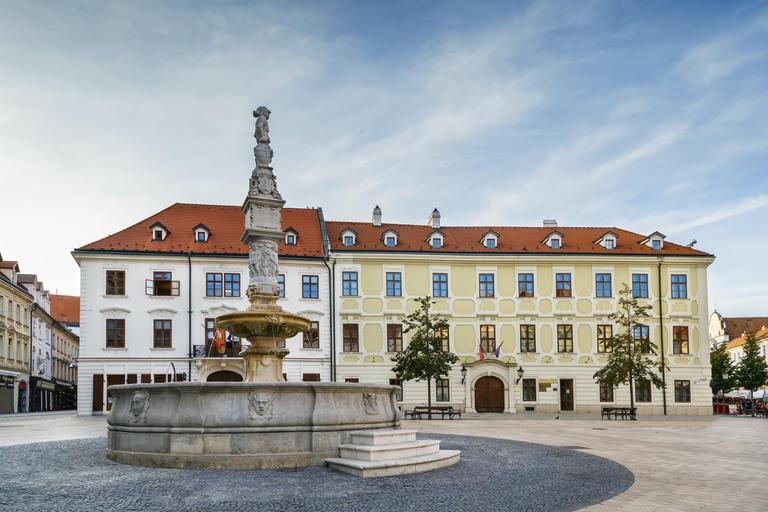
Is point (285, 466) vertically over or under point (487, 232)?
under

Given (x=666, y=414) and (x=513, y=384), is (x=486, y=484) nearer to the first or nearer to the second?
(x=513, y=384)

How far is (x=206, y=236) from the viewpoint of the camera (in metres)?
41.1

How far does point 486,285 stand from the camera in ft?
141

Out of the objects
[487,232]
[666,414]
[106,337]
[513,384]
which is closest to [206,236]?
[106,337]

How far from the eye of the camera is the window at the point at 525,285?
42875 mm

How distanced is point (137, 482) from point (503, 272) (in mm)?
34288

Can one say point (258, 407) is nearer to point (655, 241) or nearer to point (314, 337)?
point (314, 337)

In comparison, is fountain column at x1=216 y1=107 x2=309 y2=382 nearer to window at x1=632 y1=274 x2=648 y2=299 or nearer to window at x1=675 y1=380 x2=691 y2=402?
window at x1=632 y1=274 x2=648 y2=299

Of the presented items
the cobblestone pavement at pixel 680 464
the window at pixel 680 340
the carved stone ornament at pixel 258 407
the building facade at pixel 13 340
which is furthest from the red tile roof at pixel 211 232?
the carved stone ornament at pixel 258 407

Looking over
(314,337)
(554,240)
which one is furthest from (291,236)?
(554,240)

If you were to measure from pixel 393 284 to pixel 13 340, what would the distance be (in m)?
28.3

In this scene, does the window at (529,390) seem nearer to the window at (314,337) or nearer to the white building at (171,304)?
the white building at (171,304)

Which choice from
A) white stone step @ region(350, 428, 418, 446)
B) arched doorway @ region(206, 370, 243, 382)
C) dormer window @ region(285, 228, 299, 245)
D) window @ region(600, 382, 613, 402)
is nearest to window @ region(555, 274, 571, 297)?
window @ region(600, 382, 613, 402)

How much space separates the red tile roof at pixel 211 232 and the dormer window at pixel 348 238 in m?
1.32
